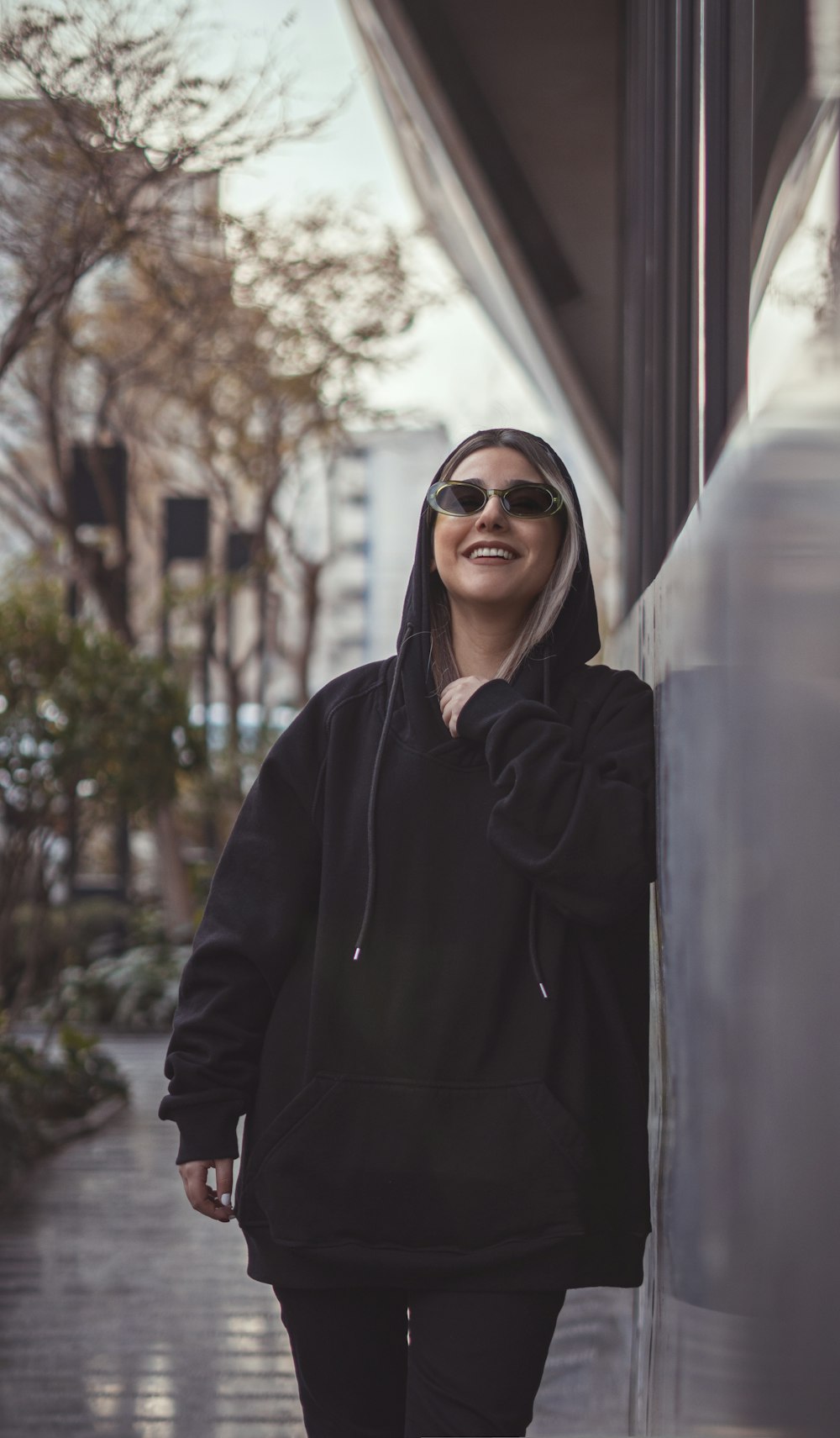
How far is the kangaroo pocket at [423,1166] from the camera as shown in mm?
1708

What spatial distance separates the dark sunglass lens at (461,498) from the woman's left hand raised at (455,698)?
0.23 meters

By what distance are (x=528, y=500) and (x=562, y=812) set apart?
46 cm

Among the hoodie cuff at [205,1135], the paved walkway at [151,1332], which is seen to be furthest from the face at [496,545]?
the paved walkway at [151,1332]

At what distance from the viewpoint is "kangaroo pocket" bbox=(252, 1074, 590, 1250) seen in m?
1.71

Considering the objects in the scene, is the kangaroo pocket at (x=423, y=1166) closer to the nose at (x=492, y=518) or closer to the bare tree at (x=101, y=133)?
the nose at (x=492, y=518)

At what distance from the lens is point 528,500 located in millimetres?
1925

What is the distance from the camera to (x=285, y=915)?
1.92 m

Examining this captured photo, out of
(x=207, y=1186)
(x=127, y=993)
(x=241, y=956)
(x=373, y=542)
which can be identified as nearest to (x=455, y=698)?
(x=241, y=956)

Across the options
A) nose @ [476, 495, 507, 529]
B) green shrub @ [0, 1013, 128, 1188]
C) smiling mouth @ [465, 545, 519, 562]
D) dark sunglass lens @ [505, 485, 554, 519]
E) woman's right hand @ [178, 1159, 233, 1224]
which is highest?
dark sunglass lens @ [505, 485, 554, 519]

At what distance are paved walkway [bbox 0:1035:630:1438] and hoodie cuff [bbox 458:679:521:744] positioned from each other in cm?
178

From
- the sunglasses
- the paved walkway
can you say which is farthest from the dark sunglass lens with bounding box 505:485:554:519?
the paved walkway

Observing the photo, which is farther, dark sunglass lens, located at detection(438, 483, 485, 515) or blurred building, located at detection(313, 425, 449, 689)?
blurred building, located at detection(313, 425, 449, 689)

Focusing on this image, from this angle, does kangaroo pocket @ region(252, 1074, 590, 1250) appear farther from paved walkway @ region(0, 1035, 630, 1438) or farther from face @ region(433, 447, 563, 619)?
paved walkway @ region(0, 1035, 630, 1438)

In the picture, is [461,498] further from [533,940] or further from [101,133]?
[101,133]
